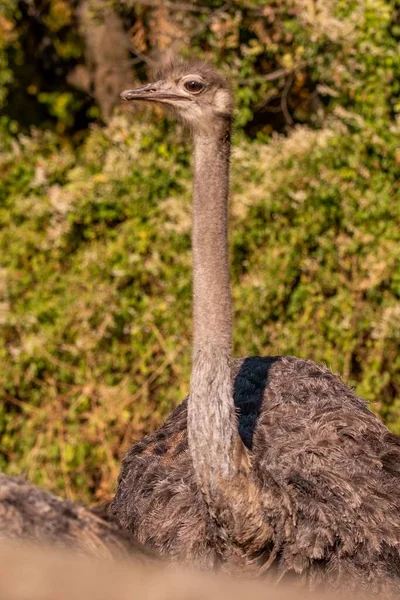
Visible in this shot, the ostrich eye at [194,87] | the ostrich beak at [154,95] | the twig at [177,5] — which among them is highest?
the twig at [177,5]

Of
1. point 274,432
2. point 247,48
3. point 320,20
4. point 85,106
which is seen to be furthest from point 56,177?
point 274,432

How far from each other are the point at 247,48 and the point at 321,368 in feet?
13.6

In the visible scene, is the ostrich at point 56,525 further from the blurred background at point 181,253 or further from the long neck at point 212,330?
the blurred background at point 181,253

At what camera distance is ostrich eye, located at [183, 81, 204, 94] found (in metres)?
4.12

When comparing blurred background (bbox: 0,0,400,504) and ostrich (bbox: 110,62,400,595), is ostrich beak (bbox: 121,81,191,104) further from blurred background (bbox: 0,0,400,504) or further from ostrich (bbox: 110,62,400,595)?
blurred background (bbox: 0,0,400,504)

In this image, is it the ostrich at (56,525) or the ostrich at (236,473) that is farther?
the ostrich at (236,473)

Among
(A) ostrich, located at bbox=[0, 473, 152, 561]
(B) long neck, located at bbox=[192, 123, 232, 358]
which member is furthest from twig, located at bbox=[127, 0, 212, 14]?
(A) ostrich, located at bbox=[0, 473, 152, 561]

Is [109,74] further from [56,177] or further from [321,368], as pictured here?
[321,368]

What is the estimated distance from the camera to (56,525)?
228 cm

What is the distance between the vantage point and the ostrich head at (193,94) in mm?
4047

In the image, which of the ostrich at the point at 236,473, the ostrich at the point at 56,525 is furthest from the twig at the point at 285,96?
the ostrich at the point at 56,525

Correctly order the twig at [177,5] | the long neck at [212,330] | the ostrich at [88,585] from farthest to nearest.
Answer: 1. the twig at [177,5]
2. the long neck at [212,330]
3. the ostrich at [88,585]

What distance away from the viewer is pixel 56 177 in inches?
355

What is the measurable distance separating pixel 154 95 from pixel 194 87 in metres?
0.13
